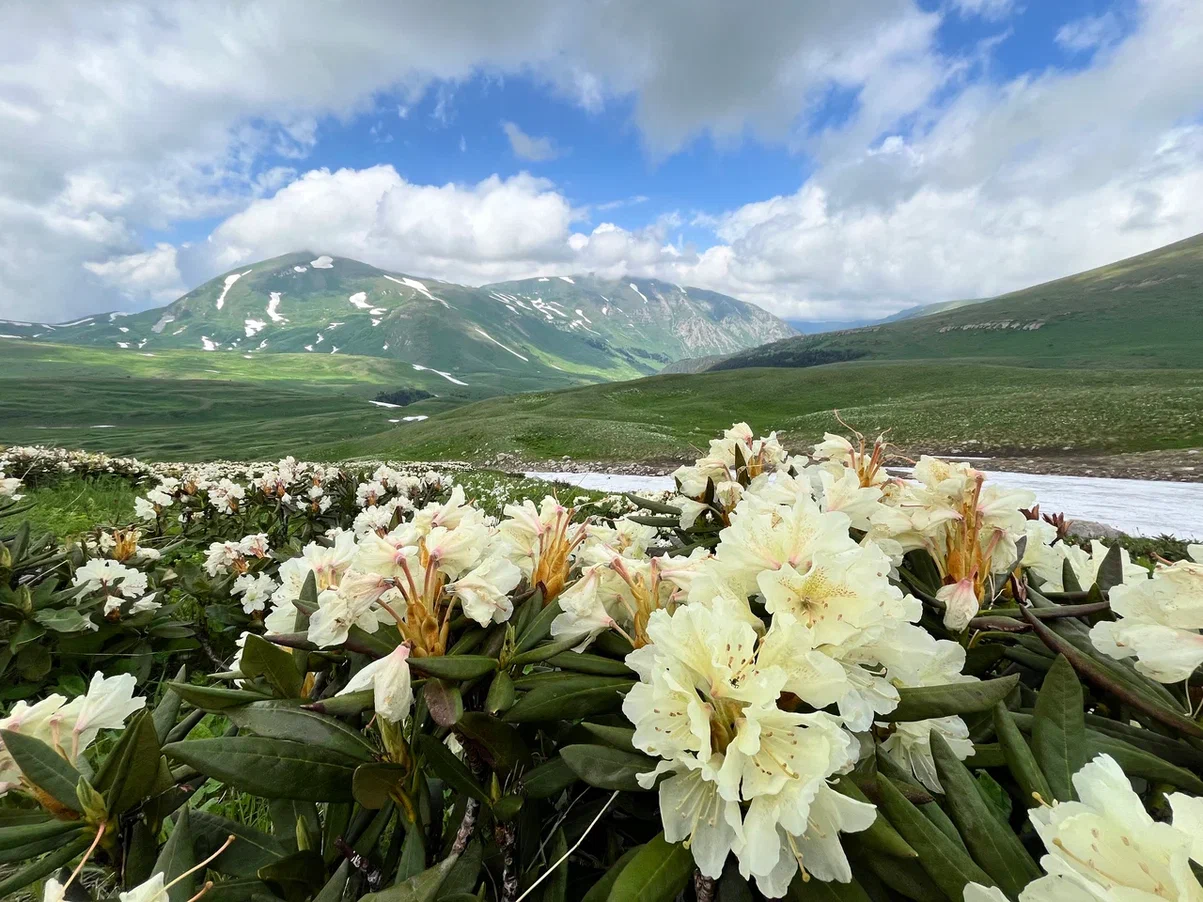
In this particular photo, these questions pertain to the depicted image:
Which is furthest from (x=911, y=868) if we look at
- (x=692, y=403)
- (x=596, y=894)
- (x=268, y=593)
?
(x=692, y=403)

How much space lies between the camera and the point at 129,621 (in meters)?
3.68

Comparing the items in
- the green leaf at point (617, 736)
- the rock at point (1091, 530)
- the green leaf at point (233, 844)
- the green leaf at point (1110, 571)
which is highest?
the green leaf at point (617, 736)

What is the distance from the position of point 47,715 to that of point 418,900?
1.09 metres

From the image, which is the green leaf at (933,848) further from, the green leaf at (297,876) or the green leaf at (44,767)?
the green leaf at (44,767)

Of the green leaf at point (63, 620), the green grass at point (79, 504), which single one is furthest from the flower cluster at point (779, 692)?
the green grass at point (79, 504)

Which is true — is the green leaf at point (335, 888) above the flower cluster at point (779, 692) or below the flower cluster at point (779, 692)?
below

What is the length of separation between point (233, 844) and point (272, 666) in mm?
447

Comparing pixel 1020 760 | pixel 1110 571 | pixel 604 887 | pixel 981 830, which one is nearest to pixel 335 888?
pixel 604 887

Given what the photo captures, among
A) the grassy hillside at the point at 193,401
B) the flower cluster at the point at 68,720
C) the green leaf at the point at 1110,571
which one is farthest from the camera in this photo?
the grassy hillside at the point at 193,401

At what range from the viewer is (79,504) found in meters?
9.40

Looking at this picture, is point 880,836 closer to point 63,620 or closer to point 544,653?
point 544,653

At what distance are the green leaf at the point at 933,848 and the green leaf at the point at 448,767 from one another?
0.82 m

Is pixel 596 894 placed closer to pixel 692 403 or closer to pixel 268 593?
pixel 268 593

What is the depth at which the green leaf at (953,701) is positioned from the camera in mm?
1153
